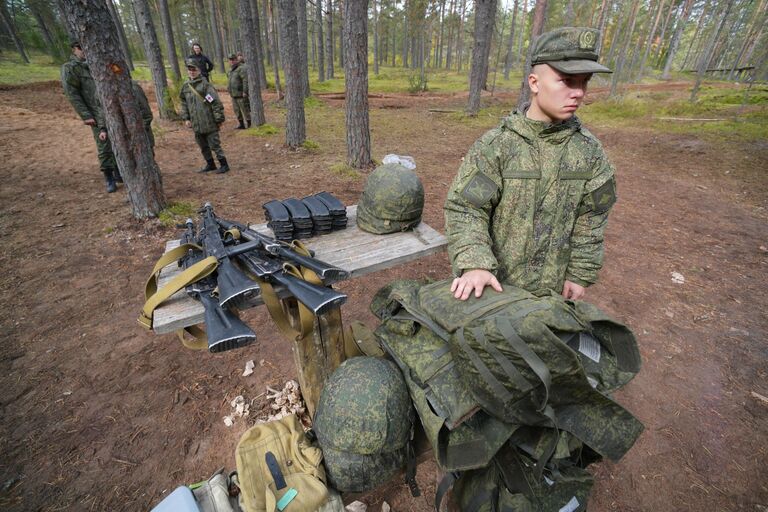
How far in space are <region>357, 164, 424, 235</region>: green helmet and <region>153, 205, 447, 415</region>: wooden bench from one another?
0.29 feet

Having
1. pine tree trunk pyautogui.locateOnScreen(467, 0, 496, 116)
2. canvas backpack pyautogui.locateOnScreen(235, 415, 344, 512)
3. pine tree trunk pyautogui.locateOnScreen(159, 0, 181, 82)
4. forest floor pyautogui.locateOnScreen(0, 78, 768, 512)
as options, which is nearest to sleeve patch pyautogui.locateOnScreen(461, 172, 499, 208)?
canvas backpack pyautogui.locateOnScreen(235, 415, 344, 512)

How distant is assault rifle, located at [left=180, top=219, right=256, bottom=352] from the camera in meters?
1.63

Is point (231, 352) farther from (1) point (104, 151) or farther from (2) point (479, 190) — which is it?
(1) point (104, 151)

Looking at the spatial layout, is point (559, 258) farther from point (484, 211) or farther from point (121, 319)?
point (121, 319)

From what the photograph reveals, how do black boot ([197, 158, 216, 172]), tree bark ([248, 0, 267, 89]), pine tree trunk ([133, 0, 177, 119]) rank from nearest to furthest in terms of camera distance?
black boot ([197, 158, 216, 172]) → pine tree trunk ([133, 0, 177, 119]) → tree bark ([248, 0, 267, 89])

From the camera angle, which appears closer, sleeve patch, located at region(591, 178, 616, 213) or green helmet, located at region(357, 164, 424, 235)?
sleeve patch, located at region(591, 178, 616, 213)

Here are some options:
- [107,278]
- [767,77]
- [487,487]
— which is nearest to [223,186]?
[107,278]

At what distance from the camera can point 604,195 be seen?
7.35 feet

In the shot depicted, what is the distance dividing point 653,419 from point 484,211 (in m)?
2.63

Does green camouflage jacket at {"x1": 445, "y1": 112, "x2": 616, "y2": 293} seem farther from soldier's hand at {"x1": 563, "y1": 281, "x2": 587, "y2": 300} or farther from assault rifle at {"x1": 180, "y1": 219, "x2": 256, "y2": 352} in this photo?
assault rifle at {"x1": 180, "y1": 219, "x2": 256, "y2": 352}

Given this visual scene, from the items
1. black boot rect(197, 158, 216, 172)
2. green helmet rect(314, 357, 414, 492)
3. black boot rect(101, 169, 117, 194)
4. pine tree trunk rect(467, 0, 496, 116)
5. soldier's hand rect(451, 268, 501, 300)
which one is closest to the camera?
green helmet rect(314, 357, 414, 492)

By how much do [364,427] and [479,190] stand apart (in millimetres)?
1512

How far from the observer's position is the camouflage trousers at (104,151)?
22.4ft

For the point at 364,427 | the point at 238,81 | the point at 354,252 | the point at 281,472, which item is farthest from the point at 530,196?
the point at 238,81
